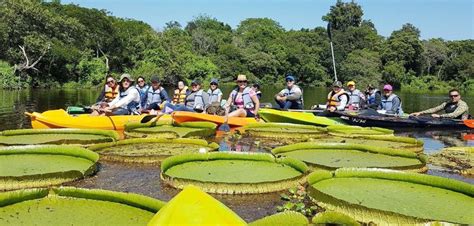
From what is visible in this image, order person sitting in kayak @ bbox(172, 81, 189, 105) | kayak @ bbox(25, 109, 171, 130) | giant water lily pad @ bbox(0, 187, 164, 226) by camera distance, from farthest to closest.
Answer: person sitting in kayak @ bbox(172, 81, 189, 105), kayak @ bbox(25, 109, 171, 130), giant water lily pad @ bbox(0, 187, 164, 226)

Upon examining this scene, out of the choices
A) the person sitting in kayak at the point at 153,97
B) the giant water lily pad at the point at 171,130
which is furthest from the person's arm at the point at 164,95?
the giant water lily pad at the point at 171,130

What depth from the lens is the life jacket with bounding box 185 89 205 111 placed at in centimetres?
1281

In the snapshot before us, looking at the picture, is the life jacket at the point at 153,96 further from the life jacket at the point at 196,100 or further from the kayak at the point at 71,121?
the kayak at the point at 71,121

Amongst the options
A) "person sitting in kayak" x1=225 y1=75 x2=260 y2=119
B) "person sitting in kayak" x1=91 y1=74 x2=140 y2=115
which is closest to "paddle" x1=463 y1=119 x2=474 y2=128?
"person sitting in kayak" x1=225 y1=75 x2=260 y2=119

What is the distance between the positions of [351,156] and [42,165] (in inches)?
172

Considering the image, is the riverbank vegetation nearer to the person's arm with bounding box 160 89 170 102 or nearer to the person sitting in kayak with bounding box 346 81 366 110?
the person's arm with bounding box 160 89 170 102

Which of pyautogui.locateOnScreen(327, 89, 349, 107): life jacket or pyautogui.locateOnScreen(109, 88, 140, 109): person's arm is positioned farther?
pyautogui.locateOnScreen(327, 89, 349, 107): life jacket

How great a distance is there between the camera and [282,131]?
9.77 metres

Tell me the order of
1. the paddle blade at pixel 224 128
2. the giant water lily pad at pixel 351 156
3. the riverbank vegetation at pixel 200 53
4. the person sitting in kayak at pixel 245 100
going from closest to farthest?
the giant water lily pad at pixel 351 156 < the paddle blade at pixel 224 128 < the person sitting in kayak at pixel 245 100 < the riverbank vegetation at pixel 200 53

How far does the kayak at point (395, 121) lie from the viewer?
1245cm

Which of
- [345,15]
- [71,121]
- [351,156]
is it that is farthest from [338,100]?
Result: [345,15]

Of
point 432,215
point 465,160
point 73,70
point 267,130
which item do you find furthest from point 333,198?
point 73,70

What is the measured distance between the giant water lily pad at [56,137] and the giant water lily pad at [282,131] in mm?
3079

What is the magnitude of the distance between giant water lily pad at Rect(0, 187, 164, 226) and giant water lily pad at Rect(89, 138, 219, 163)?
2.69 m
